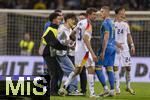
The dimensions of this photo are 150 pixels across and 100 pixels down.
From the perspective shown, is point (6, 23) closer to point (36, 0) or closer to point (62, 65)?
point (36, 0)

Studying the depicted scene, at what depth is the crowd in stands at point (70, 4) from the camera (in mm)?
32000

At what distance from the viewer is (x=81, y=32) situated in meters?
17.3

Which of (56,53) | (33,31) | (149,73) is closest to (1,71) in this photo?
(33,31)

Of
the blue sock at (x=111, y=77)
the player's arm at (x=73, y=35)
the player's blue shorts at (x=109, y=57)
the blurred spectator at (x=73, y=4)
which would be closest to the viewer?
the player's arm at (x=73, y=35)

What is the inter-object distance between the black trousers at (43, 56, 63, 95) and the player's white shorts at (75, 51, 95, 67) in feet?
3.67

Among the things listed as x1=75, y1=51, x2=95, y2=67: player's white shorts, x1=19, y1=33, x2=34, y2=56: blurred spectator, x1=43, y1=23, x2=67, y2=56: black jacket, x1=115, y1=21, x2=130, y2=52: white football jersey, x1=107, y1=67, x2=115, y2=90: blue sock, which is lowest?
x1=107, y1=67, x2=115, y2=90: blue sock

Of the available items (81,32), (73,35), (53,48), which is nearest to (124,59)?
(73,35)

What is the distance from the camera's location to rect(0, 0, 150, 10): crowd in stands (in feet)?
105

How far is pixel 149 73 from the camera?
83.0 ft

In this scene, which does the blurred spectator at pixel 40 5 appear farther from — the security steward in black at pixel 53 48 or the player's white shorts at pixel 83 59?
the player's white shorts at pixel 83 59

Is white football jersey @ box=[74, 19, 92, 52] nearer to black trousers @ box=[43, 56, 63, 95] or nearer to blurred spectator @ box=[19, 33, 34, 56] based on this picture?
A: black trousers @ box=[43, 56, 63, 95]

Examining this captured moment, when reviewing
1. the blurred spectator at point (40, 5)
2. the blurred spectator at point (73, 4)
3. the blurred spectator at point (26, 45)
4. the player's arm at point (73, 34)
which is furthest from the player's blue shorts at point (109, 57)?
the blurred spectator at point (40, 5)

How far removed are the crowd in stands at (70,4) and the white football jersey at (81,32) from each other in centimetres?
1413

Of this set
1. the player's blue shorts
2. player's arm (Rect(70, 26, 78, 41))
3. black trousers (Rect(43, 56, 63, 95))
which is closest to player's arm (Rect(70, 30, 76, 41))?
player's arm (Rect(70, 26, 78, 41))
